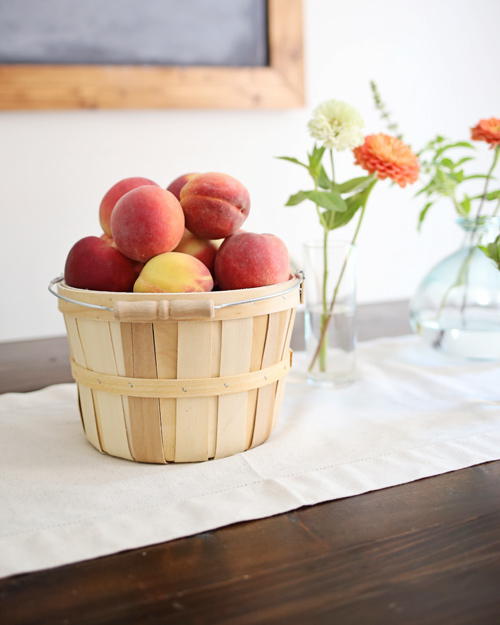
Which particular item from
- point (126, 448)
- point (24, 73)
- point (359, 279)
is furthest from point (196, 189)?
point (359, 279)

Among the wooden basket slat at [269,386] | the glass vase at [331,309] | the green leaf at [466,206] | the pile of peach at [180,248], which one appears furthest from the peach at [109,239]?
the green leaf at [466,206]

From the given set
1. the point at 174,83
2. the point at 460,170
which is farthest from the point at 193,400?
the point at 174,83

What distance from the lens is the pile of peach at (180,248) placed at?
627 mm

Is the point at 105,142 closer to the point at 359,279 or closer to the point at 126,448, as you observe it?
the point at 359,279

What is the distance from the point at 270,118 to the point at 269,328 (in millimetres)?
1256

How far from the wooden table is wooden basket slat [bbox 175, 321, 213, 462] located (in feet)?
0.47

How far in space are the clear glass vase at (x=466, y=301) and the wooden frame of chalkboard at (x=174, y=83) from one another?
0.91 m

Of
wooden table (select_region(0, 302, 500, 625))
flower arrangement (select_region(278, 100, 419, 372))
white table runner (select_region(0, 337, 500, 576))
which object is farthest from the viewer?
flower arrangement (select_region(278, 100, 419, 372))

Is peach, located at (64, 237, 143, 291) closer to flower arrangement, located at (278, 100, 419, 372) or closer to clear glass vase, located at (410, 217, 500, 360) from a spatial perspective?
flower arrangement, located at (278, 100, 419, 372)

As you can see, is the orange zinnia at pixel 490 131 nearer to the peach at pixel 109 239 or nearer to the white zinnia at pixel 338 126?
the white zinnia at pixel 338 126

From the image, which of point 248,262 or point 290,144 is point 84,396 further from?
point 290,144

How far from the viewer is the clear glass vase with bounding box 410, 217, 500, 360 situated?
94 cm

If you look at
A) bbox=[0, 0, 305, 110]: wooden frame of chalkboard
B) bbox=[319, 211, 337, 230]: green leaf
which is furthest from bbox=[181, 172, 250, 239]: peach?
bbox=[0, 0, 305, 110]: wooden frame of chalkboard

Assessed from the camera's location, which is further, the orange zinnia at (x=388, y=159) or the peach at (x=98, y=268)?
the orange zinnia at (x=388, y=159)
